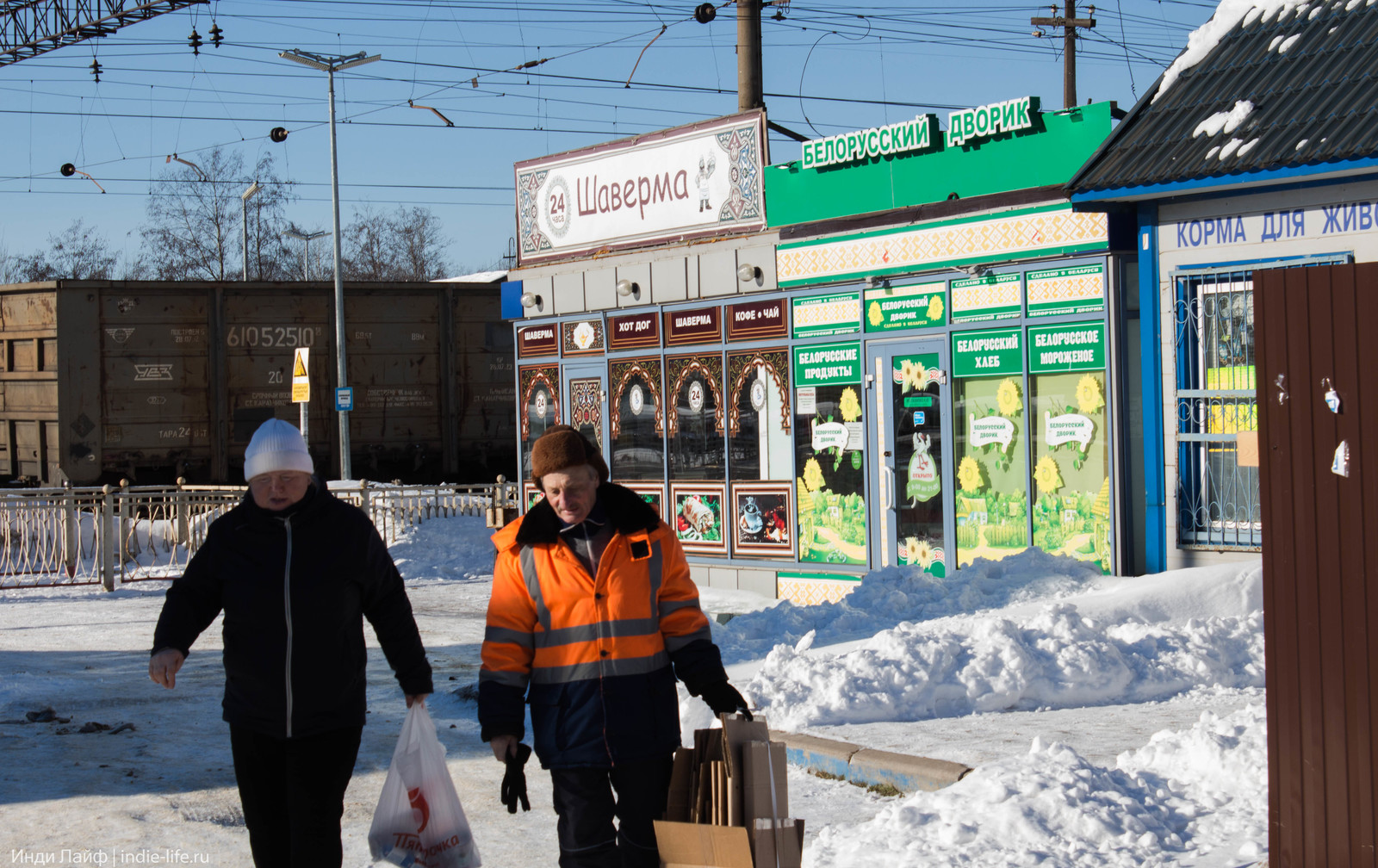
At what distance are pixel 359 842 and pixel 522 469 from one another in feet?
34.4

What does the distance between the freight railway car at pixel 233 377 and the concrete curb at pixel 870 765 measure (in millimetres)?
17467

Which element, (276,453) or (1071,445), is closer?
(276,453)

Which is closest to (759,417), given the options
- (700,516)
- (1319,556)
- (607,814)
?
(700,516)

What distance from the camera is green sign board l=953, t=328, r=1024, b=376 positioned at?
1095 centimetres

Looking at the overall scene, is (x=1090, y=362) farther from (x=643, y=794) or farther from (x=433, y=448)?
(x=433, y=448)

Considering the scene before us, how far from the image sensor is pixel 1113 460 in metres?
10.2

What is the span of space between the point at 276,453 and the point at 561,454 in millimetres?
1004

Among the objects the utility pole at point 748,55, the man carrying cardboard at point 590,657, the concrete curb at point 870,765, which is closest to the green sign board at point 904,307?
the utility pole at point 748,55

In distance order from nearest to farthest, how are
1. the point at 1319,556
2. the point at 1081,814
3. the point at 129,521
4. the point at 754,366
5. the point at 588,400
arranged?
the point at 1319,556 → the point at 1081,814 → the point at 754,366 → the point at 588,400 → the point at 129,521

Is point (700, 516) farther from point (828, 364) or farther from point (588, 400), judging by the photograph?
point (828, 364)

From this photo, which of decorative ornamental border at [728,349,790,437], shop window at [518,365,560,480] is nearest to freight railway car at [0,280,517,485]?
shop window at [518,365,560,480]

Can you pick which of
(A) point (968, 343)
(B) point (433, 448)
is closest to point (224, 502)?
(B) point (433, 448)

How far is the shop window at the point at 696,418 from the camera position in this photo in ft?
45.3

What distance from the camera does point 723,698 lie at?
3.94 metres
